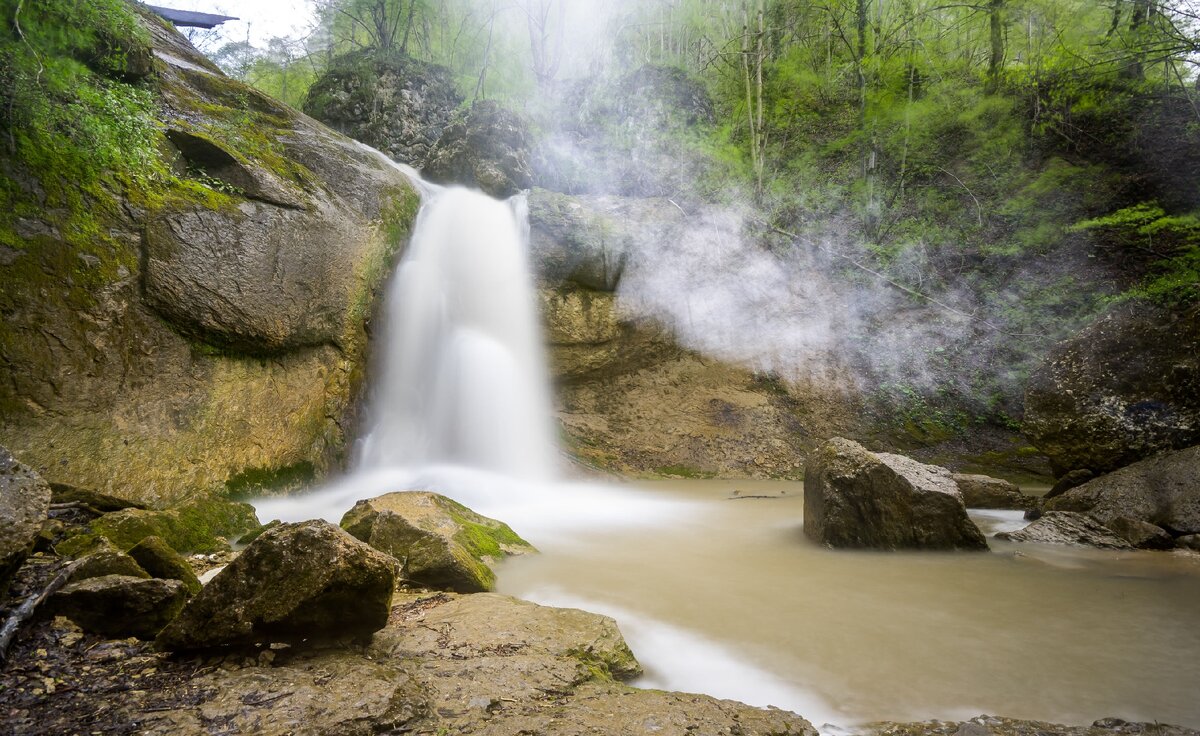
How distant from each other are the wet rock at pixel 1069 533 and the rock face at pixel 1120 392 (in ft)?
5.45

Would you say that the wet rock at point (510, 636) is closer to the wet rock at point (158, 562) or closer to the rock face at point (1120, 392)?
the wet rock at point (158, 562)

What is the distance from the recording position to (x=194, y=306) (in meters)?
6.47

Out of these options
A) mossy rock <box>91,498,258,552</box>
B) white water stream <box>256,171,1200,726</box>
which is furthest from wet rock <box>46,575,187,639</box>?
white water stream <box>256,171,1200,726</box>

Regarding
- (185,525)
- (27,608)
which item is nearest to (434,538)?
(27,608)

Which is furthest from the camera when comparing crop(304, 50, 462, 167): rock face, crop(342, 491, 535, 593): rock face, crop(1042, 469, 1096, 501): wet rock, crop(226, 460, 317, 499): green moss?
crop(304, 50, 462, 167): rock face

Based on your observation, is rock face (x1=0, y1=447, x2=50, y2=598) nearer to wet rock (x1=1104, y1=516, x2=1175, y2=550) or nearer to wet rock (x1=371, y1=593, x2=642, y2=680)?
wet rock (x1=371, y1=593, x2=642, y2=680)

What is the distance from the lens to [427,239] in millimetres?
10508

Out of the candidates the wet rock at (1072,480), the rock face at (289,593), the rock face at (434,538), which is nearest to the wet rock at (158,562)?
the rock face at (289,593)

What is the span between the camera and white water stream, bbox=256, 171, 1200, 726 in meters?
2.59

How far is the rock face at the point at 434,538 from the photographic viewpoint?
12.5 feet

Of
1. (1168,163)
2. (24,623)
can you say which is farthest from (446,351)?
(1168,163)

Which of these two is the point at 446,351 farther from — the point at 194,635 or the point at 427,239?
the point at 194,635

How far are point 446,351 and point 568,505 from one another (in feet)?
12.9

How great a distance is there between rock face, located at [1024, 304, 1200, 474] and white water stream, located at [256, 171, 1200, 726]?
1286 mm
